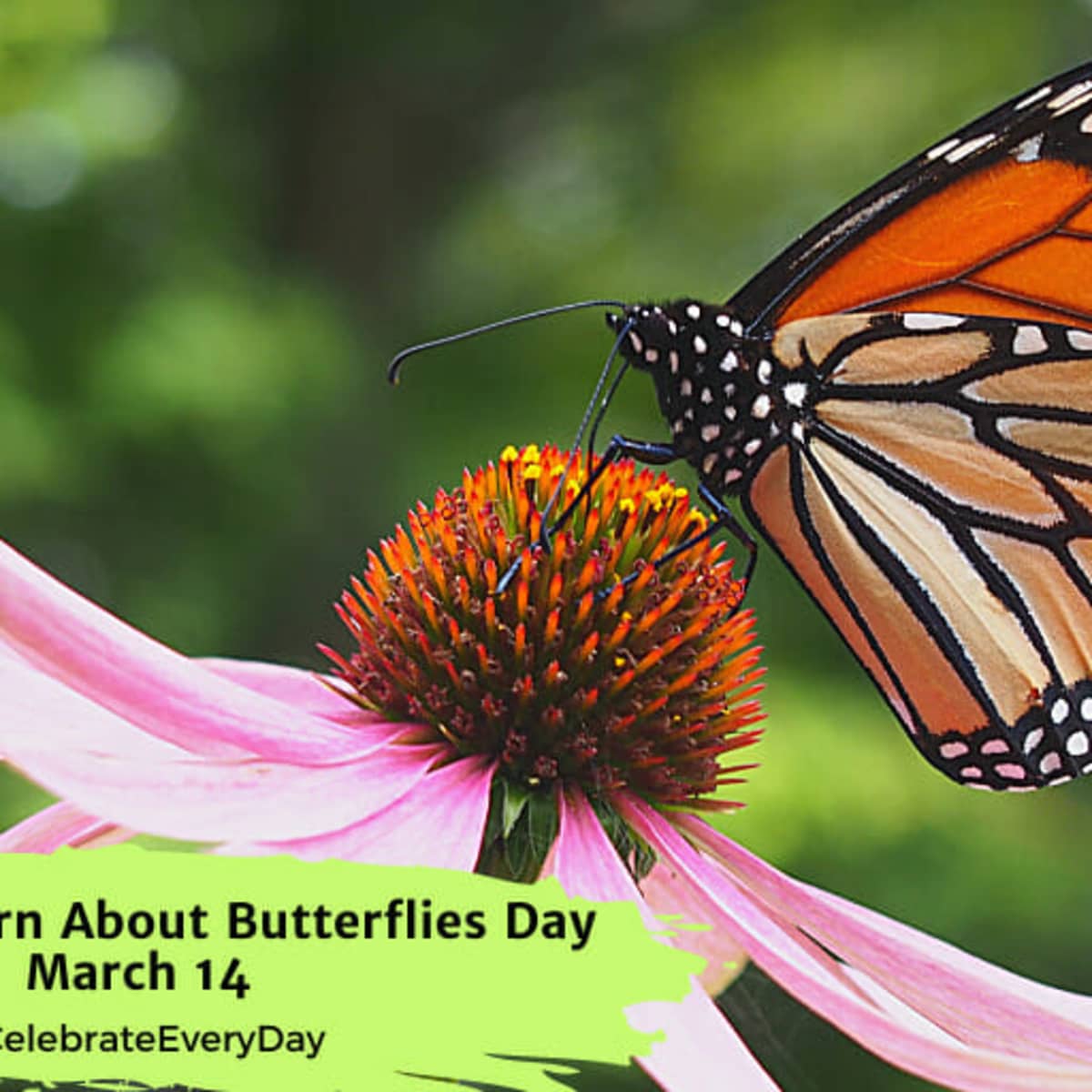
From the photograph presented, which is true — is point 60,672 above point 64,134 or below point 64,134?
below

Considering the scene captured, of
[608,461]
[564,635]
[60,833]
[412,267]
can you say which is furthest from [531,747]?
[412,267]

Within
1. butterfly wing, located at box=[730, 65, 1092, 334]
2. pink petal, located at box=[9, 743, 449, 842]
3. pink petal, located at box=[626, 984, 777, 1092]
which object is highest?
butterfly wing, located at box=[730, 65, 1092, 334]

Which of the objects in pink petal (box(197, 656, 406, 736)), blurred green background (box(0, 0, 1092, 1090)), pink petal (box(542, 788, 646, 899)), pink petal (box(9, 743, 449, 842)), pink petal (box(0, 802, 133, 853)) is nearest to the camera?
pink petal (box(9, 743, 449, 842))

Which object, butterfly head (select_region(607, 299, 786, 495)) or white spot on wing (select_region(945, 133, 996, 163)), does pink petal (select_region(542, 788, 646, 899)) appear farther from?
white spot on wing (select_region(945, 133, 996, 163))

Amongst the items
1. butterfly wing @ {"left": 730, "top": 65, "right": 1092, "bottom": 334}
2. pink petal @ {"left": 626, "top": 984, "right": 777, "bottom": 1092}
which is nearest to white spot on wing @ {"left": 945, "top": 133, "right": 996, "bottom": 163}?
butterfly wing @ {"left": 730, "top": 65, "right": 1092, "bottom": 334}

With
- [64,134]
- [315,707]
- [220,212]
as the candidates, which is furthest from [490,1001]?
[220,212]

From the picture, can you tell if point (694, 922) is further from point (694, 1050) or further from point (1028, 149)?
point (1028, 149)

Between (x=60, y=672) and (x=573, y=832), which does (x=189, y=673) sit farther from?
(x=573, y=832)
